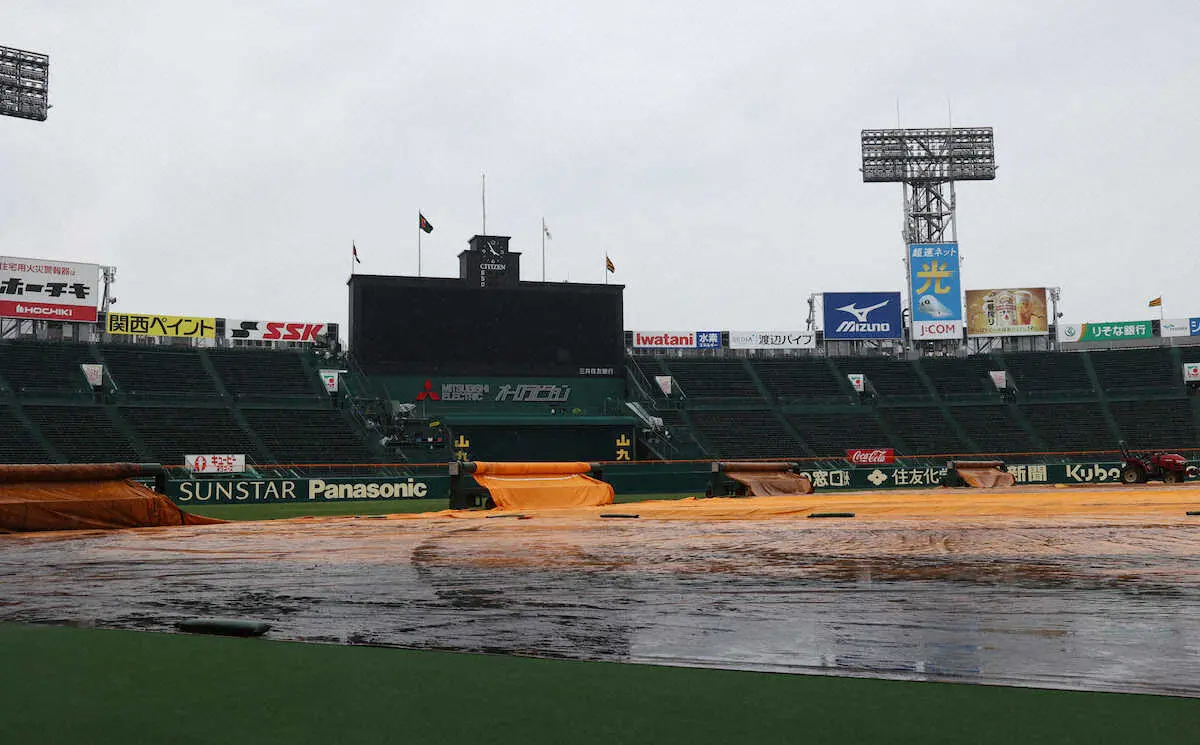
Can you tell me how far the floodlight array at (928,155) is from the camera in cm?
6369

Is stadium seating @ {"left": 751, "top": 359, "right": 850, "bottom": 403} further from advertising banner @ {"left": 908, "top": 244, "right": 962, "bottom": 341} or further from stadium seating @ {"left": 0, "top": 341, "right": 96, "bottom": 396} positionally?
stadium seating @ {"left": 0, "top": 341, "right": 96, "bottom": 396}

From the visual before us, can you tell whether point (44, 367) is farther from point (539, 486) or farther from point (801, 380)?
point (801, 380)

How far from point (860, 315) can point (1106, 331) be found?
16.1m

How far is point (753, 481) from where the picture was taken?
92.0 ft

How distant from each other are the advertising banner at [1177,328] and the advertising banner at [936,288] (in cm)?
1309

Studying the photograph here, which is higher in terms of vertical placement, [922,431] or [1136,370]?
[1136,370]

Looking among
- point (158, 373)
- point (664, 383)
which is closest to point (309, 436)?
point (158, 373)

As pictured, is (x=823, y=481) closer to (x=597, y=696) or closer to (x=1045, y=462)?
(x=1045, y=462)

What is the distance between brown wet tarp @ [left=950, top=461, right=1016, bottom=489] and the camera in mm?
35000

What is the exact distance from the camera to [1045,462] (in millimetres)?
47531

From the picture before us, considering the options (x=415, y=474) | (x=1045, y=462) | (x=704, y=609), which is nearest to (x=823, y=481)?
(x=1045, y=462)

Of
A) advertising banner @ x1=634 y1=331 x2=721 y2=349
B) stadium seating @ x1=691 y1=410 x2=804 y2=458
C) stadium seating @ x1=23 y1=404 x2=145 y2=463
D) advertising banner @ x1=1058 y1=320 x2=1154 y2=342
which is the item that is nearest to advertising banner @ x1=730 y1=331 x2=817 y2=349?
advertising banner @ x1=634 y1=331 x2=721 y2=349

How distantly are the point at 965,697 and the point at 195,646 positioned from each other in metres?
2.76

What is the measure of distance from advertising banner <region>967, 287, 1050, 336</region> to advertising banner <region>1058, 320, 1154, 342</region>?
141 cm
